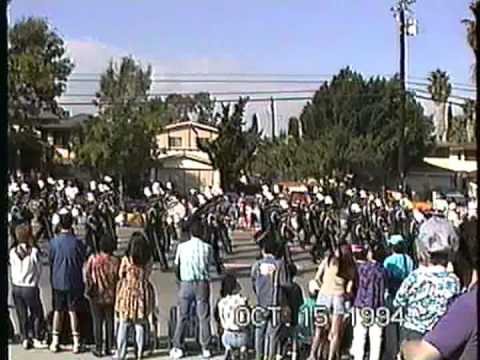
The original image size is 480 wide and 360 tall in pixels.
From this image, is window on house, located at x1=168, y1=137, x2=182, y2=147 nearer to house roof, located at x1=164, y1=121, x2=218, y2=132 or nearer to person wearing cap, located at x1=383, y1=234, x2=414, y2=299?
house roof, located at x1=164, y1=121, x2=218, y2=132

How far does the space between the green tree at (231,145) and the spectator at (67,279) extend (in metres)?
19.6

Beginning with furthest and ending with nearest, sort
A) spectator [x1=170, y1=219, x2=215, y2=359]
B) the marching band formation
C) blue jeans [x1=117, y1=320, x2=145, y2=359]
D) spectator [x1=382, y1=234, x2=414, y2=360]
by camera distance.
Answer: the marching band formation → spectator [x1=170, y1=219, x2=215, y2=359] → blue jeans [x1=117, y1=320, x2=145, y2=359] → spectator [x1=382, y1=234, x2=414, y2=360]

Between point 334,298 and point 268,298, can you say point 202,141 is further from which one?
point 334,298

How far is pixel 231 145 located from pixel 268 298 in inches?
907

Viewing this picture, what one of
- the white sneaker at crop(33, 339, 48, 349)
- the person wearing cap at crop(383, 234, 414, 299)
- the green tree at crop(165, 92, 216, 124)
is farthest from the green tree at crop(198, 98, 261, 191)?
the person wearing cap at crop(383, 234, 414, 299)

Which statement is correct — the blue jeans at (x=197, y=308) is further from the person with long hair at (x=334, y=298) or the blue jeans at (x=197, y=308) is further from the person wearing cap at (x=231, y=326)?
the person with long hair at (x=334, y=298)

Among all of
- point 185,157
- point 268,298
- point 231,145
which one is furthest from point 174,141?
point 268,298

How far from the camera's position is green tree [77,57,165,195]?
33375mm

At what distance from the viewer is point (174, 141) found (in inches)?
1623

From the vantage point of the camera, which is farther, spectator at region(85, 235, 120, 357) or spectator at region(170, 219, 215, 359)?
spectator at region(170, 219, 215, 359)

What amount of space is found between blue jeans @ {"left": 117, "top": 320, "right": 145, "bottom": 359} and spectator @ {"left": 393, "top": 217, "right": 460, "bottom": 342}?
3.87m

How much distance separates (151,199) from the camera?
24.3 m

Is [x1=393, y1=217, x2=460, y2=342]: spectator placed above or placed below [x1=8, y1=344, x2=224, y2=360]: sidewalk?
above

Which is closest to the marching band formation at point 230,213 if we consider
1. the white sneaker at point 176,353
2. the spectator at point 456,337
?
the white sneaker at point 176,353
